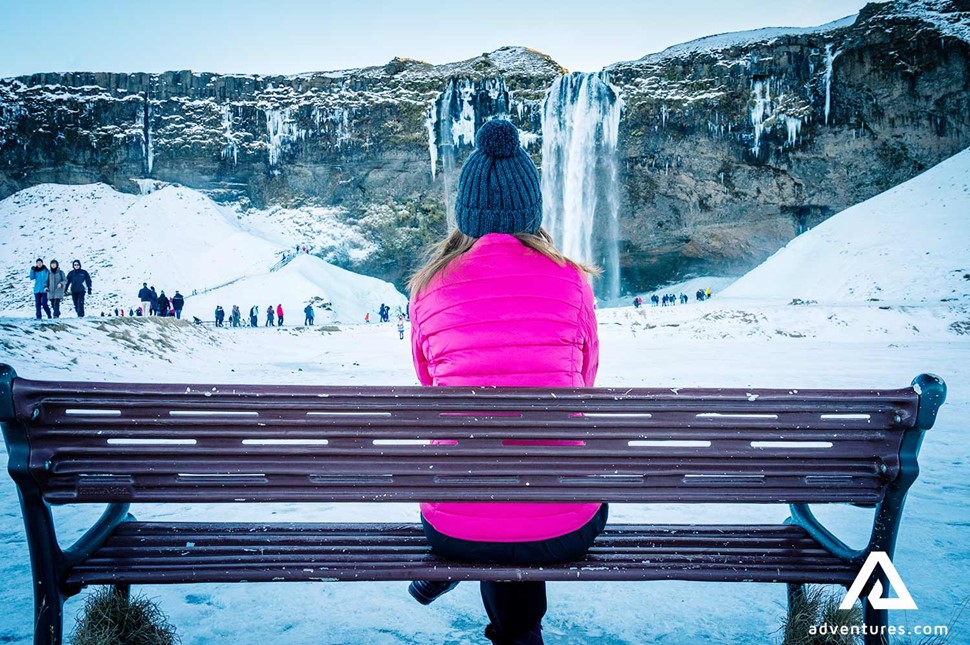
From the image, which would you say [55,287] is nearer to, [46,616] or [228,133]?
[46,616]

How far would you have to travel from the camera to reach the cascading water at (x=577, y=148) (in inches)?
1746

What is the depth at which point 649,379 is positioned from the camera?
27.7 ft

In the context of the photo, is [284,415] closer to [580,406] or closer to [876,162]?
[580,406]

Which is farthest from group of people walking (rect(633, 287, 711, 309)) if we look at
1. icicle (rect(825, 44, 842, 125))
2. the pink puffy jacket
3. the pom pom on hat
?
the pink puffy jacket

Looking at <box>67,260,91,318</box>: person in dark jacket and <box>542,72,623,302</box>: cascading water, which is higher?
<box>542,72,623,302</box>: cascading water

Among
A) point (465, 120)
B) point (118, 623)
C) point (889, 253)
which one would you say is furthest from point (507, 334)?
point (465, 120)

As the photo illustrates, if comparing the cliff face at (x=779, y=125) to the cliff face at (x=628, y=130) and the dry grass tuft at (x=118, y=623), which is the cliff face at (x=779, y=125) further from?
the dry grass tuft at (x=118, y=623)

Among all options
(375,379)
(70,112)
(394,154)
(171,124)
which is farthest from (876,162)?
(70,112)

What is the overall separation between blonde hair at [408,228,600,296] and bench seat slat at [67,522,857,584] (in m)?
0.87

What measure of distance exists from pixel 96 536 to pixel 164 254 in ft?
156

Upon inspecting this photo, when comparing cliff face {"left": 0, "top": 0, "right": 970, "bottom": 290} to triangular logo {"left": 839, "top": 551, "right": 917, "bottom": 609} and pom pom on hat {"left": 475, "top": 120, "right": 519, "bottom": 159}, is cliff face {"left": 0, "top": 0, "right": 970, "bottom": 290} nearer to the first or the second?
pom pom on hat {"left": 475, "top": 120, "right": 519, "bottom": 159}

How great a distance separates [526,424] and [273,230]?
51747mm

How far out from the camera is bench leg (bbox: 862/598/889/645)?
184 cm

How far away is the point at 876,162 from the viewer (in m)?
41.8
